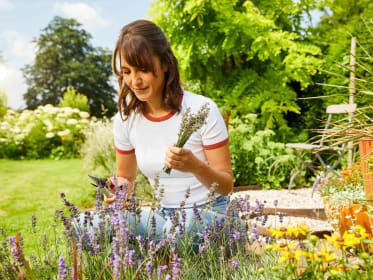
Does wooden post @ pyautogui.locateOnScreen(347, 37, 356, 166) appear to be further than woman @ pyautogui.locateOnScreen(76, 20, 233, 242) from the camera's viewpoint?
No

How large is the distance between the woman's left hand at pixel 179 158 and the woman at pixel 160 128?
125mm

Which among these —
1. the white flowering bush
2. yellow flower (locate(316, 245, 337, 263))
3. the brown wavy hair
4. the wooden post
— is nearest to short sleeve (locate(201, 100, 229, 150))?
the brown wavy hair

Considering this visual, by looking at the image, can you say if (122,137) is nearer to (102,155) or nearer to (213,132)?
(213,132)

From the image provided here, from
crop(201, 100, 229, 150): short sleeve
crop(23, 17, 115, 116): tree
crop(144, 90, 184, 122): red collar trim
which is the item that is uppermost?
crop(23, 17, 115, 116): tree

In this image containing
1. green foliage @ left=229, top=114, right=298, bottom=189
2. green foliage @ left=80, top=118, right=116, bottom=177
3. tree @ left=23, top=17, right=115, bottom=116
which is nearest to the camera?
green foliage @ left=80, top=118, right=116, bottom=177

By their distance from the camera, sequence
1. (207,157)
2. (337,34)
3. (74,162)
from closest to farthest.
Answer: (207,157)
(337,34)
(74,162)

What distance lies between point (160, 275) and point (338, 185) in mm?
2405

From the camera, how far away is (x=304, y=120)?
6590mm

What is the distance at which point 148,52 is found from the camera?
1845mm

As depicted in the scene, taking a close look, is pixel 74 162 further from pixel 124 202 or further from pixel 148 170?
pixel 124 202

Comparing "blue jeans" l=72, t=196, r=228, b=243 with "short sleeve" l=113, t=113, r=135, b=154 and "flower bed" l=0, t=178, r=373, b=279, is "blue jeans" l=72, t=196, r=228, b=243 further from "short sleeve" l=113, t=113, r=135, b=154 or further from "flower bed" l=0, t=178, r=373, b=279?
"short sleeve" l=113, t=113, r=135, b=154

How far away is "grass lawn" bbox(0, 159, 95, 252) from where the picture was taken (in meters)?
3.87

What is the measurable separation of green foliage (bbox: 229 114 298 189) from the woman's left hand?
384cm

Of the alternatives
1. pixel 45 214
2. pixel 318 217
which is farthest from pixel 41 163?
pixel 318 217
